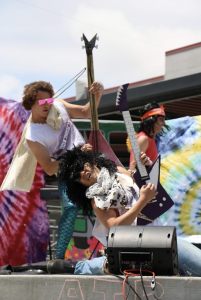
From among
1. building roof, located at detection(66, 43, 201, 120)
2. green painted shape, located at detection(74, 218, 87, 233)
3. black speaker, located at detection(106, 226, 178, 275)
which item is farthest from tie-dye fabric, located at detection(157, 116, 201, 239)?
building roof, located at detection(66, 43, 201, 120)

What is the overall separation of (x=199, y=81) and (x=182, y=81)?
0.35 m

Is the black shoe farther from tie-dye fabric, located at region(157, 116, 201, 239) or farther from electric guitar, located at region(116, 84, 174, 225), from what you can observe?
tie-dye fabric, located at region(157, 116, 201, 239)

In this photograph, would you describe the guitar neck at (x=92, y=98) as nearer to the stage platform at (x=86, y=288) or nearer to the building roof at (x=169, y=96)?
the stage platform at (x=86, y=288)

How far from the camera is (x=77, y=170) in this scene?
317cm

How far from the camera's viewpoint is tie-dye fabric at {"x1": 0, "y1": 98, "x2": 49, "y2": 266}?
5414 mm

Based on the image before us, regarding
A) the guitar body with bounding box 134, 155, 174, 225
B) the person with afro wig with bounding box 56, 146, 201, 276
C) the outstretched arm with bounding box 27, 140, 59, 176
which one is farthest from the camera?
the outstretched arm with bounding box 27, 140, 59, 176

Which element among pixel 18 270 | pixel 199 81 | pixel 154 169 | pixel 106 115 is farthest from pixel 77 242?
pixel 106 115

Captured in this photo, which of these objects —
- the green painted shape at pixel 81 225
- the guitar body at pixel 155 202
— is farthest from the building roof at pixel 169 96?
the guitar body at pixel 155 202

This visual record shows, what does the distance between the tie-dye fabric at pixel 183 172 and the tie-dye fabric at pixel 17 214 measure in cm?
149

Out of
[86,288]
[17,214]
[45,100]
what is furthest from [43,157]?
[86,288]

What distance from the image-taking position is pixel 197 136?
5.38 meters

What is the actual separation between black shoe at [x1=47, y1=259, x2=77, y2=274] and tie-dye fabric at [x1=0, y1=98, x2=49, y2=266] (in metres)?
1.52

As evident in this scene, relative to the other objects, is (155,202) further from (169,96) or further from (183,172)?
(169,96)

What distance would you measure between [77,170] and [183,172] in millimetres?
2416
